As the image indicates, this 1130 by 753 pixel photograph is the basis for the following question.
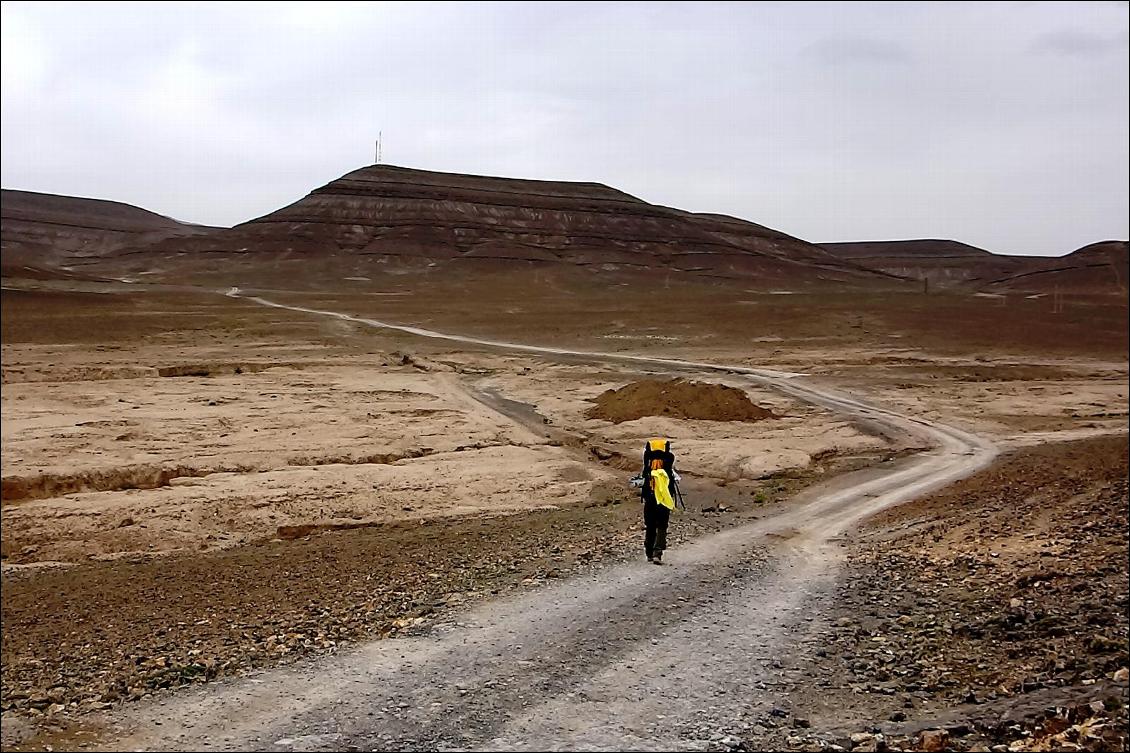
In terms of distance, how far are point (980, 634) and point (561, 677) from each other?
13.0ft

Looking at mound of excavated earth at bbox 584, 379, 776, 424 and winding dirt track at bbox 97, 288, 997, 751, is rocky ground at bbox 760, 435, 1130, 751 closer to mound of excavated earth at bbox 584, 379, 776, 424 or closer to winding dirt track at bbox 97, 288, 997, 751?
winding dirt track at bbox 97, 288, 997, 751

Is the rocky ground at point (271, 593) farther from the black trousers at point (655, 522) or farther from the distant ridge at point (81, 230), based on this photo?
the distant ridge at point (81, 230)

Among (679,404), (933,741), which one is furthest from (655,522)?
(679,404)

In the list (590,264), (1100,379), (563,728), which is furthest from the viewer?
(590,264)

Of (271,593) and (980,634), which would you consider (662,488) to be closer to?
(980,634)

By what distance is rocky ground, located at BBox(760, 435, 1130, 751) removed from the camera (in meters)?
6.03

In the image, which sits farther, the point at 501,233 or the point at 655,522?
the point at 501,233

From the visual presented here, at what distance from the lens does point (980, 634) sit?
26.7ft

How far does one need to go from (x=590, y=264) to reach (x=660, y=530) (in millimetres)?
113988

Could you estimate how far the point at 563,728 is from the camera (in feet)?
20.4

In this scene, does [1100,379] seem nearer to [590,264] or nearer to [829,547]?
[829,547]

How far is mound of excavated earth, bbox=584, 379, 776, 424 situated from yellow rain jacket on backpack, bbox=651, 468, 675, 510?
15.4 m

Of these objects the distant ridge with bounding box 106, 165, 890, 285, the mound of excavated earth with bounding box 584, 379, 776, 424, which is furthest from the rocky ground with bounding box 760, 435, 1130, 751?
the distant ridge with bounding box 106, 165, 890, 285

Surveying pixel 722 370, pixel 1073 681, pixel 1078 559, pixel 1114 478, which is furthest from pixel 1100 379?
pixel 1073 681
